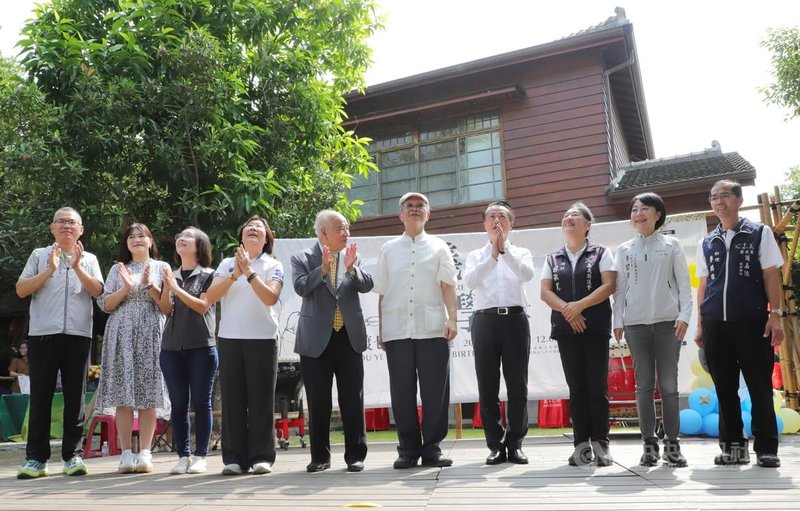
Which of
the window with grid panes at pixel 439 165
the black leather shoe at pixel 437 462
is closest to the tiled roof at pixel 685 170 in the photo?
the window with grid panes at pixel 439 165

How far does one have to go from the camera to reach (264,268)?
4047mm

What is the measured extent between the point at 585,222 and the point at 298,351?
1.88 metres

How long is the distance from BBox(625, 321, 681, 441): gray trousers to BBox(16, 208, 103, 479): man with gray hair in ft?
11.0

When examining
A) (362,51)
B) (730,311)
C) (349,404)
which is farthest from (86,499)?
(362,51)

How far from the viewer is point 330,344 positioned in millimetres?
3953

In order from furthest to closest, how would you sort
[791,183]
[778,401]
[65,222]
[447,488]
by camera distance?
[791,183]
[778,401]
[65,222]
[447,488]

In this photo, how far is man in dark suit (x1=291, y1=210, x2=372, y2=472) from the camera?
389 centimetres

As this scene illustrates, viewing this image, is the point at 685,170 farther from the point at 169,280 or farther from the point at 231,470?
the point at 231,470

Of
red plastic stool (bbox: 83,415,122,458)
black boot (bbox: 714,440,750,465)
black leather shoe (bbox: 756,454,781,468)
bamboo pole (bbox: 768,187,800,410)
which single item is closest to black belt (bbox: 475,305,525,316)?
black boot (bbox: 714,440,750,465)

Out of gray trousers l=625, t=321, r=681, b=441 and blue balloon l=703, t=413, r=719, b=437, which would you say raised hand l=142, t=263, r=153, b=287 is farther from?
blue balloon l=703, t=413, r=719, b=437

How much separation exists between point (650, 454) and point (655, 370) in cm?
48

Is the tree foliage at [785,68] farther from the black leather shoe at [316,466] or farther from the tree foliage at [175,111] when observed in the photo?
the black leather shoe at [316,466]

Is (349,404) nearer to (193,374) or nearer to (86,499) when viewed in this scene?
(193,374)

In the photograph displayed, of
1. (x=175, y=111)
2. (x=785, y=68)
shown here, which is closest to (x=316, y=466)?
(x=175, y=111)
